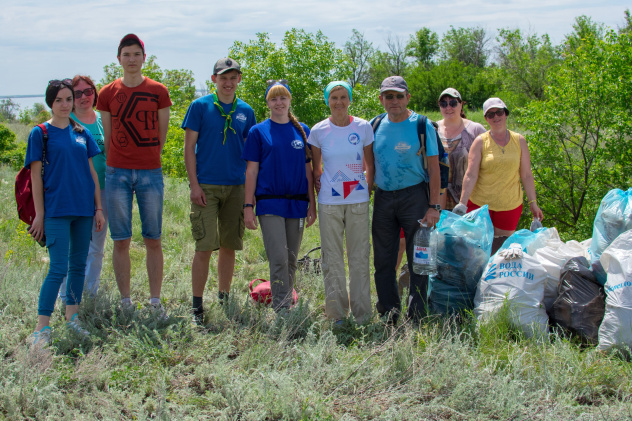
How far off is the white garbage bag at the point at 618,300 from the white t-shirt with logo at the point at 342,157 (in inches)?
73.0

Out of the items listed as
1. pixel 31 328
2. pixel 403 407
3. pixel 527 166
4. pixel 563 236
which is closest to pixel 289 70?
pixel 563 236

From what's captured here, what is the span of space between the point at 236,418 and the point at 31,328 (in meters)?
2.09

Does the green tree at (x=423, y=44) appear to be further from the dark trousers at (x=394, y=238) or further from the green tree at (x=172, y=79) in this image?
the dark trousers at (x=394, y=238)

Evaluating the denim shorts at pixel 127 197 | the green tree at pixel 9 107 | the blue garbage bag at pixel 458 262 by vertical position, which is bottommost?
the blue garbage bag at pixel 458 262

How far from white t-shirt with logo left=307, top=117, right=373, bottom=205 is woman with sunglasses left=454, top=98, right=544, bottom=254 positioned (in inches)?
47.3

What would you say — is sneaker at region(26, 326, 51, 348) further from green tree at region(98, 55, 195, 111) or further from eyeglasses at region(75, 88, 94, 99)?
green tree at region(98, 55, 195, 111)

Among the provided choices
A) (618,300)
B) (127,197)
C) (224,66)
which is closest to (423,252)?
(618,300)

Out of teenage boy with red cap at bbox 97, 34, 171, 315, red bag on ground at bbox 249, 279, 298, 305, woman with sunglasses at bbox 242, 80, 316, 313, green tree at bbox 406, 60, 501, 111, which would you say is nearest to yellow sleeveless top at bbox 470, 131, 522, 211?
woman with sunglasses at bbox 242, 80, 316, 313

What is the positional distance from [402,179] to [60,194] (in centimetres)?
256

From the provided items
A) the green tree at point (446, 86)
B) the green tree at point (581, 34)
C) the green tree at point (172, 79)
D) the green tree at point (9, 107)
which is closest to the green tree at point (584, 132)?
the green tree at point (581, 34)

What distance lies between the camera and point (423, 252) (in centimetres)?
409

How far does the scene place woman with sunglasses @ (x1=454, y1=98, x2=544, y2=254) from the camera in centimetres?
488

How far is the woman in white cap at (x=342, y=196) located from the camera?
4.17 metres

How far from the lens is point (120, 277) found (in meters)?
4.47
